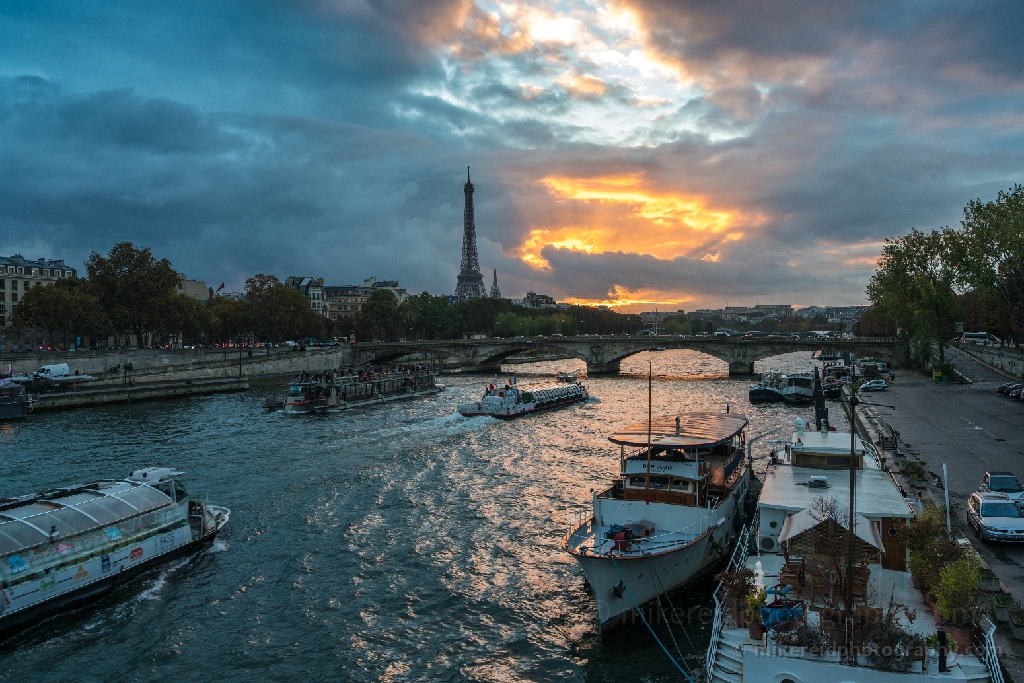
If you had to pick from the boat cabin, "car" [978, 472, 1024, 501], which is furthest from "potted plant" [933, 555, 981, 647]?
"car" [978, 472, 1024, 501]

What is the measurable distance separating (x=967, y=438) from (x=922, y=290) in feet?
143

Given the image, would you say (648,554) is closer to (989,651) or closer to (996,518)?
(989,651)

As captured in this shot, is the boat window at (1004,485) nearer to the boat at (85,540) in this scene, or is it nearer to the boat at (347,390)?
the boat at (85,540)

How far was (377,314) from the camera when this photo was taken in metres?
137

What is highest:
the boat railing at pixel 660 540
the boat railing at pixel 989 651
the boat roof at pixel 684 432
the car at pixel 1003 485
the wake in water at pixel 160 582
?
the boat roof at pixel 684 432

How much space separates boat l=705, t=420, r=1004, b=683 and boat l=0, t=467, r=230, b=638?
1767cm

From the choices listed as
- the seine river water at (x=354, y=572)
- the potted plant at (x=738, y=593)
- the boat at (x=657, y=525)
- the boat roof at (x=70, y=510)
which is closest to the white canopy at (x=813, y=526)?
the potted plant at (x=738, y=593)

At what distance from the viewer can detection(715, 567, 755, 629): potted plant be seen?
14.8 meters

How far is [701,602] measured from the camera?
68.5ft

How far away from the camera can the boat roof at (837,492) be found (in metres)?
18.3

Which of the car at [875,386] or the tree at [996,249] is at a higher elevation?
the tree at [996,249]

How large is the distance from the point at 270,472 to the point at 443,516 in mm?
12554

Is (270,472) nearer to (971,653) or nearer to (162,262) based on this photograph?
(971,653)

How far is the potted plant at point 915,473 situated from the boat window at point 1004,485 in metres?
2.61
